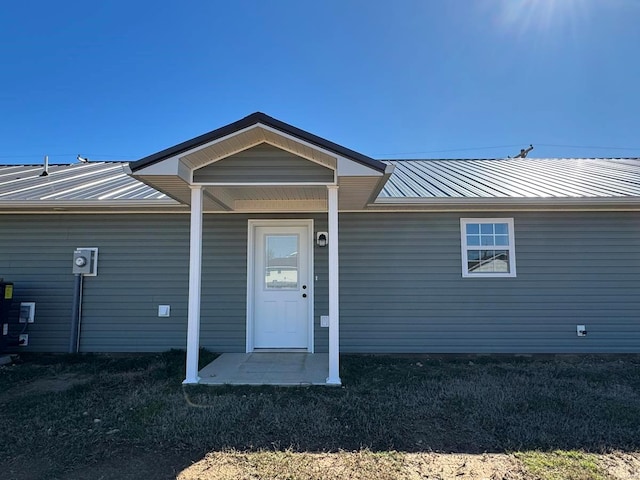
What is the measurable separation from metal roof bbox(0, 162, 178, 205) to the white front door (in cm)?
158

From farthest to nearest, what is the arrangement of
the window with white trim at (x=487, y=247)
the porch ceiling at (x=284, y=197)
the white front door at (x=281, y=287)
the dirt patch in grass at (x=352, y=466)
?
the white front door at (x=281, y=287), the window with white trim at (x=487, y=247), the porch ceiling at (x=284, y=197), the dirt patch in grass at (x=352, y=466)

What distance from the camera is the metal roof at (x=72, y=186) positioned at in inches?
224

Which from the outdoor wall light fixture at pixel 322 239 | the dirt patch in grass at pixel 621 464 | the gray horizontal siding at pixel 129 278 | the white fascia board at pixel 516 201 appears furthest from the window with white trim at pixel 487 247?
the dirt patch in grass at pixel 621 464

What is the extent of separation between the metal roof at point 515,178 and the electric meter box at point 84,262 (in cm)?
461

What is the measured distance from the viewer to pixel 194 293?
4344 millimetres

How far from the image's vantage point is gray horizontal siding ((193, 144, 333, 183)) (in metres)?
4.34

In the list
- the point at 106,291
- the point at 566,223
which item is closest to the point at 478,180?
the point at 566,223

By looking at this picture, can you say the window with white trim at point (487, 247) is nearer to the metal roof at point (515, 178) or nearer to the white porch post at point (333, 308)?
the metal roof at point (515, 178)

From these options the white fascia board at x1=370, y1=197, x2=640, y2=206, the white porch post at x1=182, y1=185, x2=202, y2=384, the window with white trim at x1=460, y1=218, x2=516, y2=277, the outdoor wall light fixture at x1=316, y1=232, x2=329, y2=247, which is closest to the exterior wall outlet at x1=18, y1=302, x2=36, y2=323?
the white porch post at x1=182, y1=185, x2=202, y2=384

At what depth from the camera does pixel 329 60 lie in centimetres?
928

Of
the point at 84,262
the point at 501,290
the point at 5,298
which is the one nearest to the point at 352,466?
the point at 501,290

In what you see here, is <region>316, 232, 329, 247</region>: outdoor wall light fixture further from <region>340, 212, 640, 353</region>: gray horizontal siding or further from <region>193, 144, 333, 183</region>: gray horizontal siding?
<region>193, 144, 333, 183</region>: gray horizontal siding

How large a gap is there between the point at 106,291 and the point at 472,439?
552 cm

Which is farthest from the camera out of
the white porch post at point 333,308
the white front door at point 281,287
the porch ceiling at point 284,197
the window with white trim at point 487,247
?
the white front door at point 281,287
